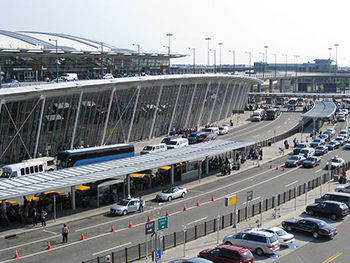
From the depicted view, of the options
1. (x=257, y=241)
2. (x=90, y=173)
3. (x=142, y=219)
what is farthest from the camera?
(x=90, y=173)

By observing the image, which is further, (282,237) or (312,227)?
(312,227)

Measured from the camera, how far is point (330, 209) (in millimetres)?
29406

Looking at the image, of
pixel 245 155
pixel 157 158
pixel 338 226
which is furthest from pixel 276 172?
pixel 338 226

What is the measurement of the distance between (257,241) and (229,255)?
295 cm

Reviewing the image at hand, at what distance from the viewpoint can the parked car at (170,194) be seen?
3397 cm

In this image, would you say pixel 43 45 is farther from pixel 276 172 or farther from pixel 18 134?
pixel 276 172

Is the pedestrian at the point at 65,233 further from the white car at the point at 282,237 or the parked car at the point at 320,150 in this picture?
the parked car at the point at 320,150

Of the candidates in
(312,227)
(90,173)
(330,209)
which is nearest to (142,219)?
(90,173)

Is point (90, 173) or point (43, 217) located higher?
point (90, 173)

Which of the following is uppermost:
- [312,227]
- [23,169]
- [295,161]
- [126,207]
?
[23,169]

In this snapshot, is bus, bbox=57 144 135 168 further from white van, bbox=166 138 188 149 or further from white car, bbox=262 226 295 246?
white car, bbox=262 226 295 246

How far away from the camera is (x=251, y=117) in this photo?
89.0m

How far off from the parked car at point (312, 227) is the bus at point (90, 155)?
21.2 m

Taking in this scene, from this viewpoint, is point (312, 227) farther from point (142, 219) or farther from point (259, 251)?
point (142, 219)
